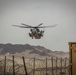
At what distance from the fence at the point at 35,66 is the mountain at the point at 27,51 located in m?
0.10

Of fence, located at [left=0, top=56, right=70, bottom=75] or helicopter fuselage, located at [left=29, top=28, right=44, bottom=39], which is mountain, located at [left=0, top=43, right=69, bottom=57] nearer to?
fence, located at [left=0, top=56, right=70, bottom=75]

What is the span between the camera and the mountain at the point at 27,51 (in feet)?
14.0

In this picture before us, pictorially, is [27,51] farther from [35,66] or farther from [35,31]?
[35,31]

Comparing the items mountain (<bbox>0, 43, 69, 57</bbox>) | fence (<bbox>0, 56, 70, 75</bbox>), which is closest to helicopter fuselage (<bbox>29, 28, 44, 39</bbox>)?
mountain (<bbox>0, 43, 69, 57</bbox>)

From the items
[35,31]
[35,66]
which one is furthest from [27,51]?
[35,31]

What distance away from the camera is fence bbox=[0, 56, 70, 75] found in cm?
421

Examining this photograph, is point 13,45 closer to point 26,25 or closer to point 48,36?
point 26,25

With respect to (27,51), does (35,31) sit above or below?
above

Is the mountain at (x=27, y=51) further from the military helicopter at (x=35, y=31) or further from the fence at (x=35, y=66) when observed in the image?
the military helicopter at (x=35, y=31)

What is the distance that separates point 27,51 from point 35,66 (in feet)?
1.26

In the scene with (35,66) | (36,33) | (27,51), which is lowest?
(35,66)

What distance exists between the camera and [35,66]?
4227mm

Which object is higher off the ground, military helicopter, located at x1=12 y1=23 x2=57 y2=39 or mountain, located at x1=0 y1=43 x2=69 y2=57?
military helicopter, located at x1=12 y1=23 x2=57 y2=39

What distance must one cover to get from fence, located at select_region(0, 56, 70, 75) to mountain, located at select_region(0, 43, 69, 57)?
0.10 metres
